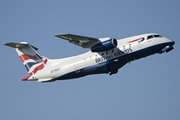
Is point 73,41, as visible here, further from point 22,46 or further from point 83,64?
point 22,46

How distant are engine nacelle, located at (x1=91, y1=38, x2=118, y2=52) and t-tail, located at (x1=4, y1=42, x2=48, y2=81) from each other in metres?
4.77

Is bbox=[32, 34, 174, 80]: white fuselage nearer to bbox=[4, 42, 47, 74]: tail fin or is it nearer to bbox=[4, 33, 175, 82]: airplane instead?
bbox=[4, 33, 175, 82]: airplane

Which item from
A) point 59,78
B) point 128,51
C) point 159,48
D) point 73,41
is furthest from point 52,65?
point 159,48

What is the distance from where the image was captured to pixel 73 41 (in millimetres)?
25562

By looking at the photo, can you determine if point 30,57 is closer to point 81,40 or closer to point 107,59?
point 81,40

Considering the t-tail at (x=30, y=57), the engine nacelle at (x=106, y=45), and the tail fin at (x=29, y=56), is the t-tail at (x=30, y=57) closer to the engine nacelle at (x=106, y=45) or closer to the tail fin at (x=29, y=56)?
the tail fin at (x=29, y=56)

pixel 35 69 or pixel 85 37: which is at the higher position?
pixel 85 37

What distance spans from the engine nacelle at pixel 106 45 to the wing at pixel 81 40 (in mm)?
339

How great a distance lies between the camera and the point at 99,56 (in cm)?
2553

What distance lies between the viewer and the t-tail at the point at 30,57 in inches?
1109

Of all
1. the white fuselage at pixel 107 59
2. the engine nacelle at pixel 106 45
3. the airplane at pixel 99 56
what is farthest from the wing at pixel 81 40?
the white fuselage at pixel 107 59

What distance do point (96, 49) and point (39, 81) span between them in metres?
4.84

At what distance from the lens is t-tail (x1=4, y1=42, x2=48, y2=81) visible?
1109 inches

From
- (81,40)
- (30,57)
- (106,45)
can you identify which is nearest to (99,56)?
(106,45)
